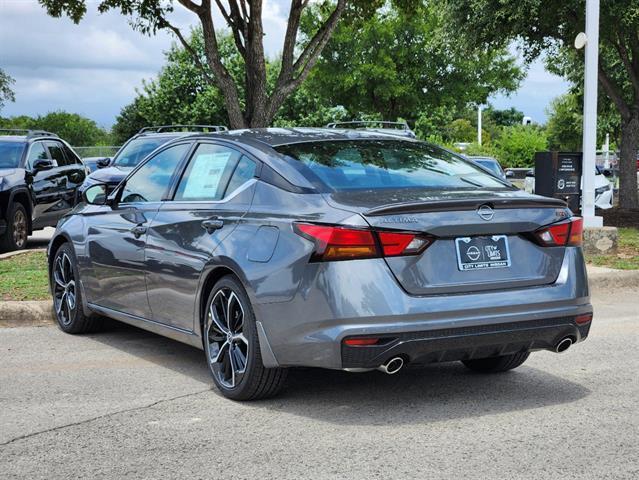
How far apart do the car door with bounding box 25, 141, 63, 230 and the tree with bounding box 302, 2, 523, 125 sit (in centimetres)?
2508

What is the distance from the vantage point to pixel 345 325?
Answer: 520 centimetres

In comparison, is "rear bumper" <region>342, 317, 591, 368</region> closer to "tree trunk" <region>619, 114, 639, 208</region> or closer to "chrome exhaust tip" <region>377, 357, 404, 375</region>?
"chrome exhaust tip" <region>377, 357, 404, 375</region>

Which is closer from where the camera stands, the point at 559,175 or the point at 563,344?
the point at 563,344

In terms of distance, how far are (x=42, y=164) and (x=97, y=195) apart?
859cm

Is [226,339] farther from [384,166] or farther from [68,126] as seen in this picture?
[68,126]

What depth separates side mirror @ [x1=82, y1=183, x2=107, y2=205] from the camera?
7906 mm

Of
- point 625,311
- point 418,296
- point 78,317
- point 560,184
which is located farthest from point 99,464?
point 560,184

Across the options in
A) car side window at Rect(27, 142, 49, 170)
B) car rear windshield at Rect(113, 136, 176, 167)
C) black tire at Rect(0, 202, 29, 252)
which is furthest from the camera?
car rear windshield at Rect(113, 136, 176, 167)

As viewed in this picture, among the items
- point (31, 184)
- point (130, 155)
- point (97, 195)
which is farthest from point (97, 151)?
point (97, 195)

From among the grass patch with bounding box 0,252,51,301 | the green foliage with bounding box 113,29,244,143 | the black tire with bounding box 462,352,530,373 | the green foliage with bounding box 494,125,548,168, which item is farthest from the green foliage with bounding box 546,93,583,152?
the black tire with bounding box 462,352,530,373

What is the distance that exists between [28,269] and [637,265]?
292 inches

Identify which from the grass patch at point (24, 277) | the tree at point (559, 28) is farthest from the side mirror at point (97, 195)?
the tree at point (559, 28)

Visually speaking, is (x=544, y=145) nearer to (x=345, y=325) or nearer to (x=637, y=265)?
(x=637, y=265)

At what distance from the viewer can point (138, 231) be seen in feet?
23.2
